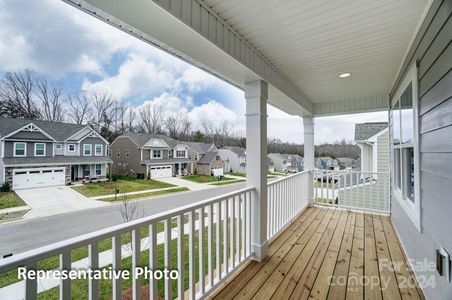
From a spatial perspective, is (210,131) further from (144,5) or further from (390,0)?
(390,0)

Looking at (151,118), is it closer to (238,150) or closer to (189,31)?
(189,31)

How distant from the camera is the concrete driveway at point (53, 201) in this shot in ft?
3.37

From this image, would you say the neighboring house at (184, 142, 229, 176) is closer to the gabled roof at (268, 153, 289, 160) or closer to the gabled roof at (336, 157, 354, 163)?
the gabled roof at (268, 153, 289, 160)

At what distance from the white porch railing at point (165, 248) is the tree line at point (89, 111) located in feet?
2.01

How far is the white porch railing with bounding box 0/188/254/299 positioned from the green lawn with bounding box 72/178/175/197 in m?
0.22

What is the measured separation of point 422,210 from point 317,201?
3461 millimetres

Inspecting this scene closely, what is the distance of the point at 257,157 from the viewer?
2.58 m

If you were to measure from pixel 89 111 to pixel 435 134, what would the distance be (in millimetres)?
2411

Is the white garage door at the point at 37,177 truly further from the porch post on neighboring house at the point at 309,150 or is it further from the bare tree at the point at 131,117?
the porch post on neighboring house at the point at 309,150

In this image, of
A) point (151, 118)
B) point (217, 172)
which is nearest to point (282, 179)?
point (217, 172)

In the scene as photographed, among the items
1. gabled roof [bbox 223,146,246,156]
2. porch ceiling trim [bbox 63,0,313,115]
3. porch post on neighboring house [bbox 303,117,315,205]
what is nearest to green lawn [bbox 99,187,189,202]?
gabled roof [bbox 223,146,246,156]

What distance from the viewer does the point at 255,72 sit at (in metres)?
2.41

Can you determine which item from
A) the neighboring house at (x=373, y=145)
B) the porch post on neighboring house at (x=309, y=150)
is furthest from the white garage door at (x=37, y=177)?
the neighboring house at (x=373, y=145)

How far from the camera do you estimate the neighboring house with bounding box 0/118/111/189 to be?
99cm
